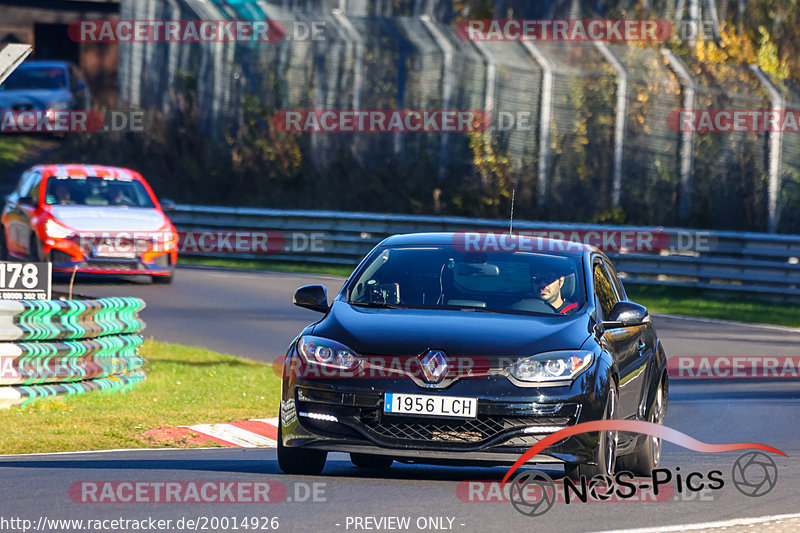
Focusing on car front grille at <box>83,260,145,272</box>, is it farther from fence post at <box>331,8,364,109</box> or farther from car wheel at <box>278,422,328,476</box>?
car wheel at <box>278,422,328,476</box>

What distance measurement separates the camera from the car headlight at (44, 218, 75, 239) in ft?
71.1

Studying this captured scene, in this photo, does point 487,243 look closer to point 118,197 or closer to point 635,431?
point 635,431

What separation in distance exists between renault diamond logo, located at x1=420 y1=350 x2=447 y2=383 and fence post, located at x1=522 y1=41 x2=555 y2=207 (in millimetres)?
20586

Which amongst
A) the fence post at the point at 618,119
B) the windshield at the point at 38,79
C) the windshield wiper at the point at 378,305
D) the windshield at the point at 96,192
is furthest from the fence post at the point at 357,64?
the windshield wiper at the point at 378,305

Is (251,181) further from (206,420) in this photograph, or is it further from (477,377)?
(477,377)

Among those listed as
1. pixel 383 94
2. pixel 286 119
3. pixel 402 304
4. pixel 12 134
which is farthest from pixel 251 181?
pixel 402 304

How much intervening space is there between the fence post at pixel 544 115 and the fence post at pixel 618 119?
1.27 meters

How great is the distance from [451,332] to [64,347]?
5.34 metres

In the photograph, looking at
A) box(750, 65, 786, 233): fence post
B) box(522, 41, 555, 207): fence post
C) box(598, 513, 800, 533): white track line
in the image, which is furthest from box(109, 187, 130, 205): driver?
box(598, 513, 800, 533): white track line

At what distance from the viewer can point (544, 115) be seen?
94.0 feet

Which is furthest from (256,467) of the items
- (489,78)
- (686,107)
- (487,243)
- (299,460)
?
(489,78)

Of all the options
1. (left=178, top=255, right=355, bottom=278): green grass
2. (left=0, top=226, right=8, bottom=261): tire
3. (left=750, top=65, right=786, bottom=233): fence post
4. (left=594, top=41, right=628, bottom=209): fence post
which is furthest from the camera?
(left=178, top=255, right=355, bottom=278): green grass

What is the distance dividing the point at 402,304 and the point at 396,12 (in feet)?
89.2

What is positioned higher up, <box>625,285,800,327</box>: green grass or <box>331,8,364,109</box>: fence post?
<box>331,8,364,109</box>: fence post
